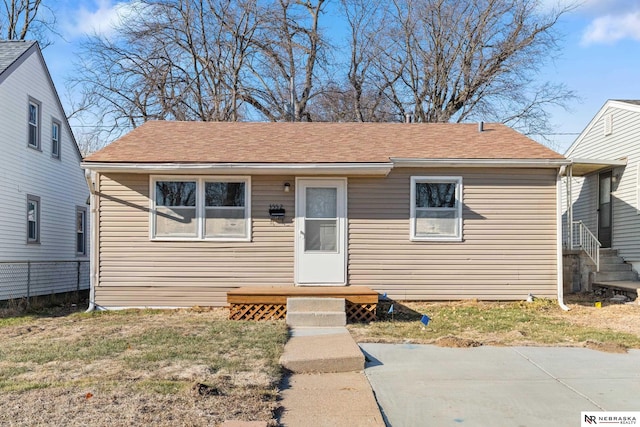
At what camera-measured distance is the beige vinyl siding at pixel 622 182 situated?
12.7 metres

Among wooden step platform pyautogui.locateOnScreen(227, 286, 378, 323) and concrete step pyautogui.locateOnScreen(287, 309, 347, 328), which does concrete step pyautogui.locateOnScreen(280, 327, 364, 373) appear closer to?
concrete step pyautogui.locateOnScreen(287, 309, 347, 328)

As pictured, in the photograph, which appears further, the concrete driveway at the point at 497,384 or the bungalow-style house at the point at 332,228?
the bungalow-style house at the point at 332,228

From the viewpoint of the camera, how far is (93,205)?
10.0 meters

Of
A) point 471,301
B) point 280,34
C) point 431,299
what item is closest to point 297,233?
point 431,299

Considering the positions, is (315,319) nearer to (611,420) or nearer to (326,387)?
(326,387)

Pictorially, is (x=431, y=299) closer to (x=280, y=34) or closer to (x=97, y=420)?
(x=97, y=420)

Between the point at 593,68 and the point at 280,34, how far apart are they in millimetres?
12629

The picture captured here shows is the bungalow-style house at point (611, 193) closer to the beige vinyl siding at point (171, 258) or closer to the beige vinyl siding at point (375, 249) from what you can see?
the beige vinyl siding at point (375, 249)

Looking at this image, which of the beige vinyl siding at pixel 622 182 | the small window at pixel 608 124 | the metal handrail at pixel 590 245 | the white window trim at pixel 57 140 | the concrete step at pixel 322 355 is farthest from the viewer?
the white window trim at pixel 57 140

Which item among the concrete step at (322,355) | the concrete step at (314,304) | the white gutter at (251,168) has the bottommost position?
the concrete step at (322,355)

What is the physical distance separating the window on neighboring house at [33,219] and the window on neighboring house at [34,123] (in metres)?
1.36

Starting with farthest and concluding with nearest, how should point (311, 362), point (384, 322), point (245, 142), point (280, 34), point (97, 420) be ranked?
point (280, 34), point (245, 142), point (384, 322), point (311, 362), point (97, 420)

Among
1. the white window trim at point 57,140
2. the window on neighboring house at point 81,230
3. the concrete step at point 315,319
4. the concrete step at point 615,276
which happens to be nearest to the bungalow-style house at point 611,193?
the concrete step at point 615,276

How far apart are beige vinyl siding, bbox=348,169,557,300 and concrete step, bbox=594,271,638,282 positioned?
2.67 metres
